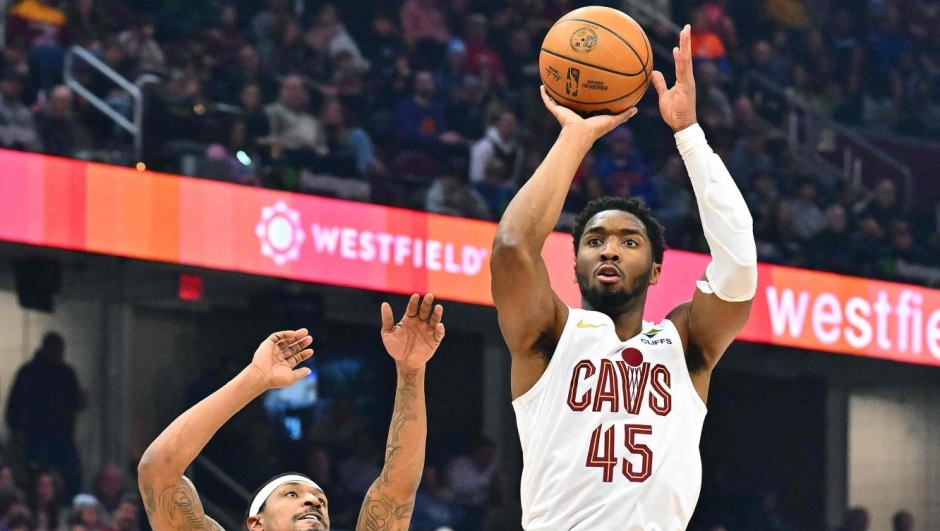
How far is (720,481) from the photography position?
51.3 ft

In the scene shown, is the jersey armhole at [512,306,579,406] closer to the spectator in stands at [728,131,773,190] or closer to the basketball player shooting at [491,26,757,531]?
the basketball player shooting at [491,26,757,531]

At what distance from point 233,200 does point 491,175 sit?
2.53m

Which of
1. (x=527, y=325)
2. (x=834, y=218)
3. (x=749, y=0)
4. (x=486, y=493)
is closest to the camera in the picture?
(x=527, y=325)

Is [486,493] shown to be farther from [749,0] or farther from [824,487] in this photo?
[749,0]

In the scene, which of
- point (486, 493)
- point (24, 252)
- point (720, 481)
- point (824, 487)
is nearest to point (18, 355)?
point (24, 252)

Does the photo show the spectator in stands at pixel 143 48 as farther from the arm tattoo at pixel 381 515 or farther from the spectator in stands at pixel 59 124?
the arm tattoo at pixel 381 515

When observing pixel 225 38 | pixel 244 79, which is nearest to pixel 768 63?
pixel 225 38

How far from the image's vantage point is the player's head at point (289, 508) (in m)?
4.91

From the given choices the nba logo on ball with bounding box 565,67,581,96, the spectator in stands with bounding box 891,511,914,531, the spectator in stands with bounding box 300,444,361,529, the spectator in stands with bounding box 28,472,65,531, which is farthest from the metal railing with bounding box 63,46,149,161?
the spectator in stands with bounding box 891,511,914,531

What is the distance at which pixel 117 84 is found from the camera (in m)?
12.1

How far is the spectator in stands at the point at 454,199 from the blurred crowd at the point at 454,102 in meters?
0.02

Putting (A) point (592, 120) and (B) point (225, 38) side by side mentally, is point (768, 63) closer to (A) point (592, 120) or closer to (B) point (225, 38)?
(B) point (225, 38)

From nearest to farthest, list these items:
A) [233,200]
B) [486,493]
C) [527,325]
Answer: [527,325], [233,200], [486,493]

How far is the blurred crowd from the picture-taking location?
39.9 ft
